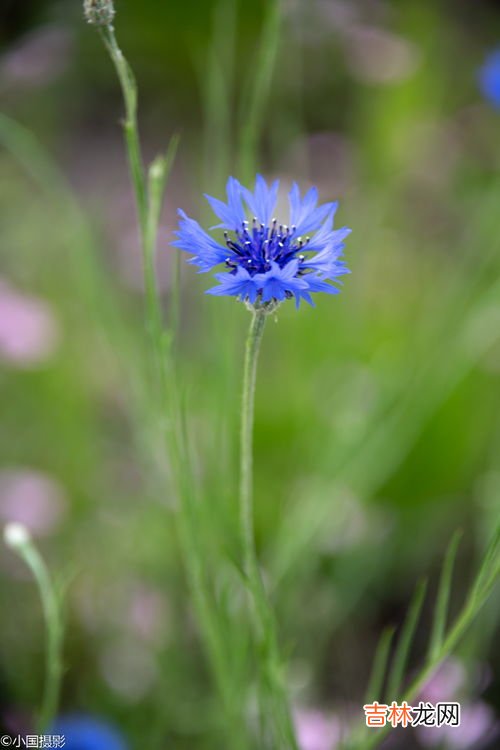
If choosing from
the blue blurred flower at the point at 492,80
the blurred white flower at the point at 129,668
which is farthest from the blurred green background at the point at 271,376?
the blue blurred flower at the point at 492,80

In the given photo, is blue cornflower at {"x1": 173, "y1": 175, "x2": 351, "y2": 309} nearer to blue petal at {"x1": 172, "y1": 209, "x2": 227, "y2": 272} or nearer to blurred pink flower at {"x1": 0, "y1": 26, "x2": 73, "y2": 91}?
blue petal at {"x1": 172, "y1": 209, "x2": 227, "y2": 272}

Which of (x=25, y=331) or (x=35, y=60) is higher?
(x=35, y=60)

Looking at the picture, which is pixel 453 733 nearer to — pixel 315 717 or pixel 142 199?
pixel 315 717

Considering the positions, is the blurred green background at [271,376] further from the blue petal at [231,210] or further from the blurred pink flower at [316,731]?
the blue petal at [231,210]

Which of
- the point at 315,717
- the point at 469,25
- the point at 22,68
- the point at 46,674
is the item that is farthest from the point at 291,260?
the point at 469,25

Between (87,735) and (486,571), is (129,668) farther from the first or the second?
(486,571)

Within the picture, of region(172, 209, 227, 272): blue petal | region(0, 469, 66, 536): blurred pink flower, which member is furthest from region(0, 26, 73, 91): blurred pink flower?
region(172, 209, 227, 272): blue petal


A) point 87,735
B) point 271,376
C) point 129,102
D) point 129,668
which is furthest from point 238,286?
point 271,376
